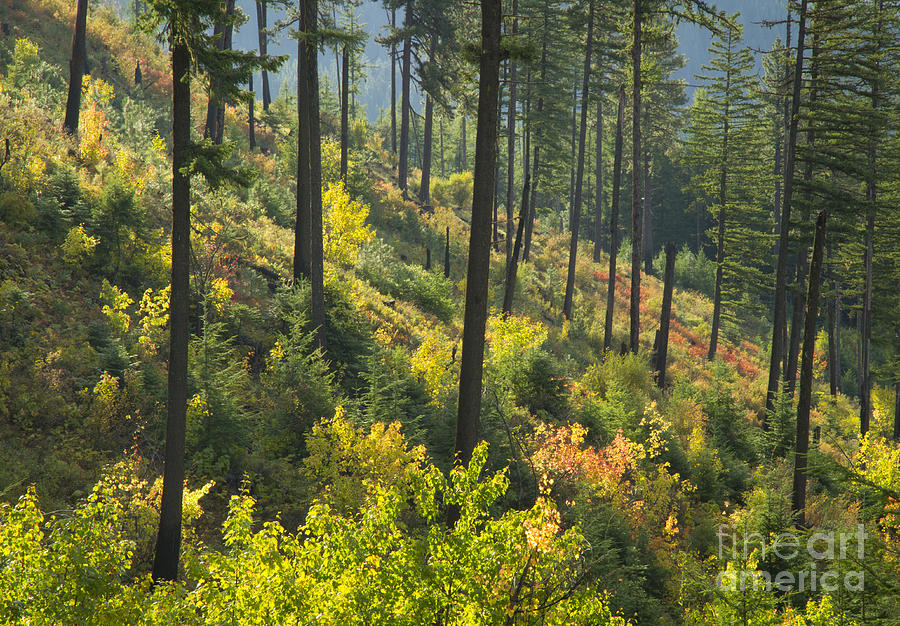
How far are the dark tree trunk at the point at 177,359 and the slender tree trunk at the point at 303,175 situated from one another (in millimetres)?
7285

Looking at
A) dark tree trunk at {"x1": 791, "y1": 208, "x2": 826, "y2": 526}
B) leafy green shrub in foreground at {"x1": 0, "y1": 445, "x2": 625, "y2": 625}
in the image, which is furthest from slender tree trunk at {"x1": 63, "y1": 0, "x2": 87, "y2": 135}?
dark tree trunk at {"x1": 791, "y1": 208, "x2": 826, "y2": 526}

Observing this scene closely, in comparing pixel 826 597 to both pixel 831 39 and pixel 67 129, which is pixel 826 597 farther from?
pixel 67 129

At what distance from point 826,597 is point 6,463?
11.9 metres

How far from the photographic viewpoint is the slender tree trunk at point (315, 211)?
16.0 meters

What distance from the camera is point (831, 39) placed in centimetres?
2103

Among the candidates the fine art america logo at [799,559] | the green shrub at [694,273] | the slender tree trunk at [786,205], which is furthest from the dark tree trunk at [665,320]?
the green shrub at [694,273]

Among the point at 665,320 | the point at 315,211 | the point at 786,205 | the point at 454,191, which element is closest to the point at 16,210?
the point at 315,211

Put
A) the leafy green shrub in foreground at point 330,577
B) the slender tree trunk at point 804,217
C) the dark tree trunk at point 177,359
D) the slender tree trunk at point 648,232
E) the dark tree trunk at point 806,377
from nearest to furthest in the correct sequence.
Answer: the leafy green shrub in foreground at point 330,577 < the dark tree trunk at point 177,359 < the dark tree trunk at point 806,377 < the slender tree trunk at point 804,217 < the slender tree trunk at point 648,232

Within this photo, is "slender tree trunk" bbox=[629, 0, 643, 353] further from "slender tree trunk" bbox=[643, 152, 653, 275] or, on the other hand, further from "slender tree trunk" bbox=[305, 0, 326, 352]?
"slender tree trunk" bbox=[643, 152, 653, 275]

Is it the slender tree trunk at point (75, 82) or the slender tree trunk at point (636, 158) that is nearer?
the slender tree trunk at point (75, 82)

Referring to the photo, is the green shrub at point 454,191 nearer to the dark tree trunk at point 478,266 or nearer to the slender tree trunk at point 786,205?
the slender tree trunk at point 786,205

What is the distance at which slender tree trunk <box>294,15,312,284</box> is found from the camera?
52.6 ft

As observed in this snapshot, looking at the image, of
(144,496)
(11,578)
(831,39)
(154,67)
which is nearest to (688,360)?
(831,39)

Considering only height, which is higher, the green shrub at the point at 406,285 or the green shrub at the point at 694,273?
the green shrub at the point at 406,285
